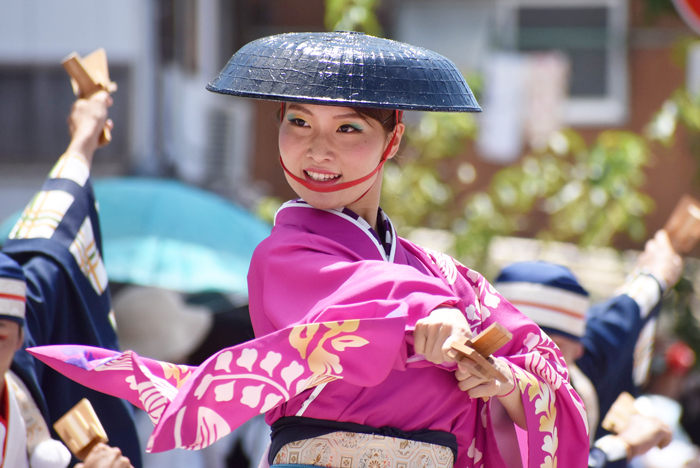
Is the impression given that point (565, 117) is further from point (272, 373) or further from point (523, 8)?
point (272, 373)

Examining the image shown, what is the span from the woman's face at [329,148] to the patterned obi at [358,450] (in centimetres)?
46

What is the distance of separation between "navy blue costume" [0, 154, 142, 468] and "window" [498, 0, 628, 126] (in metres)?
5.52

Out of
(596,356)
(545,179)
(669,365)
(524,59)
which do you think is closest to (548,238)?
(545,179)

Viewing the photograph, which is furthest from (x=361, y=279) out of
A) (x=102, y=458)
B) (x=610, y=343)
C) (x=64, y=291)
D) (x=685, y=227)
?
(x=685, y=227)

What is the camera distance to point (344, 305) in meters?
1.43

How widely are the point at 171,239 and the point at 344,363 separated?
12.0 ft

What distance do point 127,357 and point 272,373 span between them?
33cm

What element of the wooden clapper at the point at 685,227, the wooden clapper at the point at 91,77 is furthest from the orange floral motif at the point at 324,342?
the wooden clapper at the point at 685,227

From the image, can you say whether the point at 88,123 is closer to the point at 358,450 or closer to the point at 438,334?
the point at 358,450

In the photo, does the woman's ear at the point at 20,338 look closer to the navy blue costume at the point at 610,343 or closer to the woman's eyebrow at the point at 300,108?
the woman's eyebrow at the point at 300,108

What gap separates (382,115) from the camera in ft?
5.44

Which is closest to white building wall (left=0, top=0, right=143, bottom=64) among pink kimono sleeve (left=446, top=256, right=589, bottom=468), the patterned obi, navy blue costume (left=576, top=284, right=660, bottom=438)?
navy blue costume (left=576, top=284, right=660, bottom=438)

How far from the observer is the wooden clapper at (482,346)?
54.0 inches

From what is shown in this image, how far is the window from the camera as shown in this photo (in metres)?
7.26
